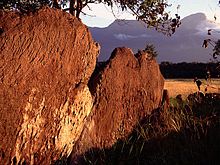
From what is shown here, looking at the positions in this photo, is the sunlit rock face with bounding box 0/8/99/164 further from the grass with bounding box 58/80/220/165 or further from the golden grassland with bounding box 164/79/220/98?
the golden grassland with bounding box 164/79/220/98

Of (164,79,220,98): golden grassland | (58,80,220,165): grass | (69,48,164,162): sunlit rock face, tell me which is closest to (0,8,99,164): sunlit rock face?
(69,48,164,162): sunlit rock face

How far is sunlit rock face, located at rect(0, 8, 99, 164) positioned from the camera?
7125 millimetres

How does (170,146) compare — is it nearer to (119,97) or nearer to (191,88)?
(119,97)

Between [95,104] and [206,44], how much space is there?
8.26 ft

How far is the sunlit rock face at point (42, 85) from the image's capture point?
7125 mm

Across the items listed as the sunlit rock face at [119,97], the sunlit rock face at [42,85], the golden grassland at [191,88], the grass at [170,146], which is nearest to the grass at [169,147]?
the grass at [170,146]

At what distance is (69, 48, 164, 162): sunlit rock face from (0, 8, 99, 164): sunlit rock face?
1.01 ft

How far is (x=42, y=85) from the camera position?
7586 millimetres

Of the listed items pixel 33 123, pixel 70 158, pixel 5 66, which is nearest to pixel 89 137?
pixel 70 158

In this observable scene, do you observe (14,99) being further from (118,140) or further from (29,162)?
(118,140)

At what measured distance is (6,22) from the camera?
7.55 m

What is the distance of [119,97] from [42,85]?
2.39 meters

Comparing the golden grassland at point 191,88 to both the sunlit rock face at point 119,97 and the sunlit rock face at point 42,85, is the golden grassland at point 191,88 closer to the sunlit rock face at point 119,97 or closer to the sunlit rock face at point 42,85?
the sunlit rock face at point 119,97

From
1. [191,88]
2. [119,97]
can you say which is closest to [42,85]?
[119,97]
